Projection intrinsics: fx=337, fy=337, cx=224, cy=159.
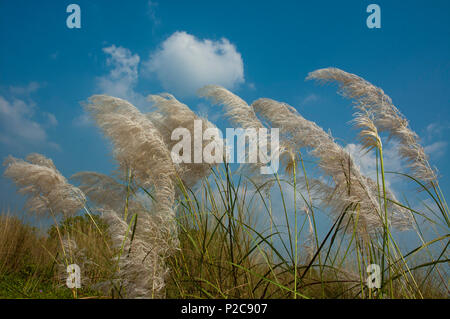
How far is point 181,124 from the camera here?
3195mm

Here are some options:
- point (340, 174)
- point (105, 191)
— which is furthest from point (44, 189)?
point (340, 174)

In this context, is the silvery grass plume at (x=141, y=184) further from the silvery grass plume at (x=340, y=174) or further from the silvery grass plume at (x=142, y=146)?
the silvery grass plume at (x=340, y=174)

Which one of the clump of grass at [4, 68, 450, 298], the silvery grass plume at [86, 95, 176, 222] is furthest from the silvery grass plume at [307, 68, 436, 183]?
the silvery grass plume at [86, 95, 176, 222]

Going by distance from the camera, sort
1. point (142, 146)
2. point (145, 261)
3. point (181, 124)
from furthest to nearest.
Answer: point (181, 124) → point (142, 146) → point (145, 261)

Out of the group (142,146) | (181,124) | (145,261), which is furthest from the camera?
(181,124)

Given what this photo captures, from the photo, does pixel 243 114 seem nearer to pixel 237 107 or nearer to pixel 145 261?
pixel 237 107

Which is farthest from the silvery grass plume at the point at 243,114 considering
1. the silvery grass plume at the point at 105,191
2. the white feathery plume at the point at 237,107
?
the silvery grass plume at the point at 105,191

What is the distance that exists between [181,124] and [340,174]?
1517mm

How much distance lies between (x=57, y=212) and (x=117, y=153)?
0.84 m

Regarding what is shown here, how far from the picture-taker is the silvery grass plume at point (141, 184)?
93.5 inches

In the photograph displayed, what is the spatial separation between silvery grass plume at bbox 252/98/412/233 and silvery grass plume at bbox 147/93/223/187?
0.88 metres

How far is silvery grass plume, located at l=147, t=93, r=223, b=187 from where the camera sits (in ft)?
10.4

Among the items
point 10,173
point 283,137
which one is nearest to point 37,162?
point 10,173

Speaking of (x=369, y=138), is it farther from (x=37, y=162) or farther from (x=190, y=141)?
(x=37, y=162)
